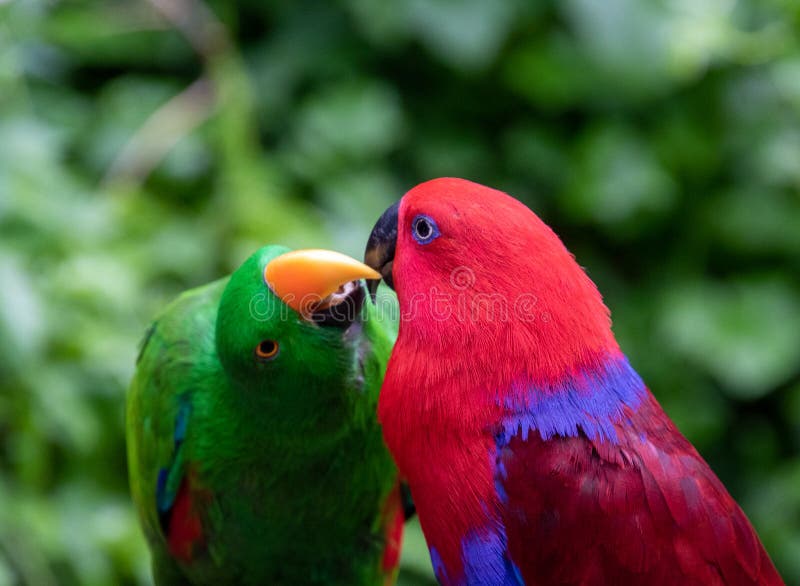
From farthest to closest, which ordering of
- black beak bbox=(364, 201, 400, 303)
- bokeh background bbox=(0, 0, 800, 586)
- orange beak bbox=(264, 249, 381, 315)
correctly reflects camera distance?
bokeh background bbox=(0, 0, 800, 586), black beak bbox=(364, 201, 400, 303), orange beak bbox=(264, 249, 381, 315)

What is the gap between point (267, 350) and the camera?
46.3 inches

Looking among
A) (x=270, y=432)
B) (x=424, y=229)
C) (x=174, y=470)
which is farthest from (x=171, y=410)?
(x=424, y=229)

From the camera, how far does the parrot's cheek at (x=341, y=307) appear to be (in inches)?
46.3

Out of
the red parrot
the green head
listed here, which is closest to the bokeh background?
the green head

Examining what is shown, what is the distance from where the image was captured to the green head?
117 cm

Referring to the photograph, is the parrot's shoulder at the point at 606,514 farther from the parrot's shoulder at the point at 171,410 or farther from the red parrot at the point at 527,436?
the parrot's shoulder at the point at 171,410

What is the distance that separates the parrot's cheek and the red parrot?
0.21 ft

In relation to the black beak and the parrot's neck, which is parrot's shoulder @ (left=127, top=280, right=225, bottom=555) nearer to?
the black beak

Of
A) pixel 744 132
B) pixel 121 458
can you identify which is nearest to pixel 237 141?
pixel 121 458

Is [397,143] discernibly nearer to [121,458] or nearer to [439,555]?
[121,458]

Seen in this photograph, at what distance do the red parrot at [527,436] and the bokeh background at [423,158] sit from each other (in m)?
1.30

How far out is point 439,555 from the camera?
1156mm

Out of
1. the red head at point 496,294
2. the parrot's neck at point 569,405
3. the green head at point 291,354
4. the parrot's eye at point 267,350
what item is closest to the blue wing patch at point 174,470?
the green head at point 291,354

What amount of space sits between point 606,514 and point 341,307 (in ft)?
1.31
